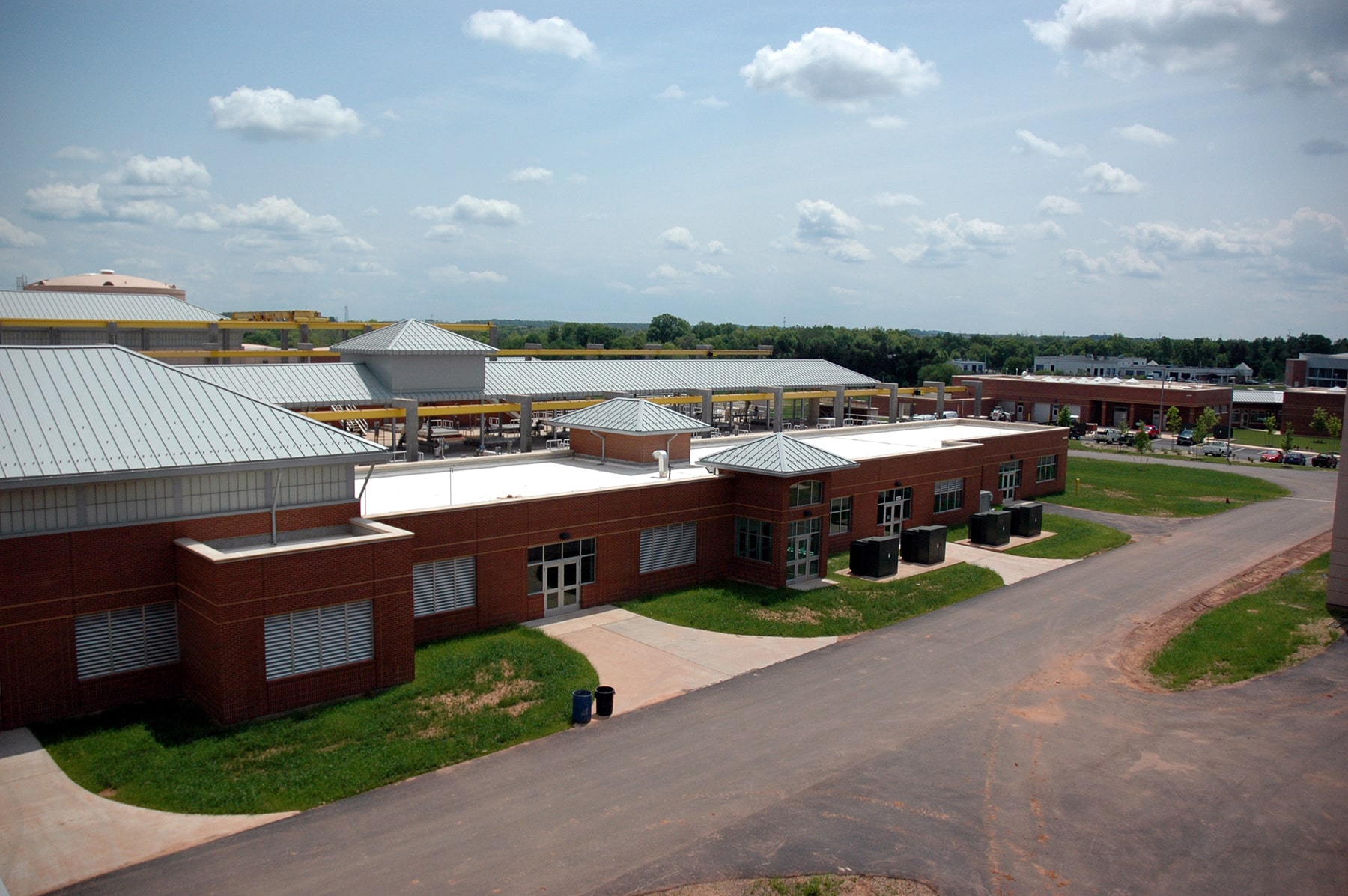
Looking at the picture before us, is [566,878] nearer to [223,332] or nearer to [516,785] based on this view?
[516,785]

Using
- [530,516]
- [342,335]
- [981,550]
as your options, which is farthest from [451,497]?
[342,335]

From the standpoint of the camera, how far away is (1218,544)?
4247 centimetres

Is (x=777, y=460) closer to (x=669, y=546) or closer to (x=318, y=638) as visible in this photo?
(x=669, y=546)

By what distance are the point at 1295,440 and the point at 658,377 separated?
72.0 meters

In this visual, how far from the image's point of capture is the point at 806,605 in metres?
29.9

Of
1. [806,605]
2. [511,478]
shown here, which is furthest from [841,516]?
[511,478]

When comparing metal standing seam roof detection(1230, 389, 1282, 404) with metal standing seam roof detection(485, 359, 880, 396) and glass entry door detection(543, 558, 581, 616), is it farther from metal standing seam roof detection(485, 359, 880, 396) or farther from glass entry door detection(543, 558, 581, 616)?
glass entry door detection(543, 558, 581, 616)

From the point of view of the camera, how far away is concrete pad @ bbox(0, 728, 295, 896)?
1427cm

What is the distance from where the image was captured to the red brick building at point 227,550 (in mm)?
18781

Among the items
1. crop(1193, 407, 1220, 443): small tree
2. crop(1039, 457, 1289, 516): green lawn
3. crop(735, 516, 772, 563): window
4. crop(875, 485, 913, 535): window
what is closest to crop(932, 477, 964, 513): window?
crop(875, 485, 913, 535): window

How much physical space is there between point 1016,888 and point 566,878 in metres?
7.11

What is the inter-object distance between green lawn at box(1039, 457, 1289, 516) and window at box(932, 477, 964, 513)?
10.9 m

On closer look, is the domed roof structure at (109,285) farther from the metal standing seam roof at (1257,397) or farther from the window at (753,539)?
the metal standing seam roof at (1257,397)

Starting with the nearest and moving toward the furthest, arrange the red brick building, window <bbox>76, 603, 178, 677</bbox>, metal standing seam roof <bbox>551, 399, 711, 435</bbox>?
the red brick building → window <bbox>76, 603, 178, 677</bbox> → metal standing seam roof <bbox>551, 399, 711, 435</bbox>
